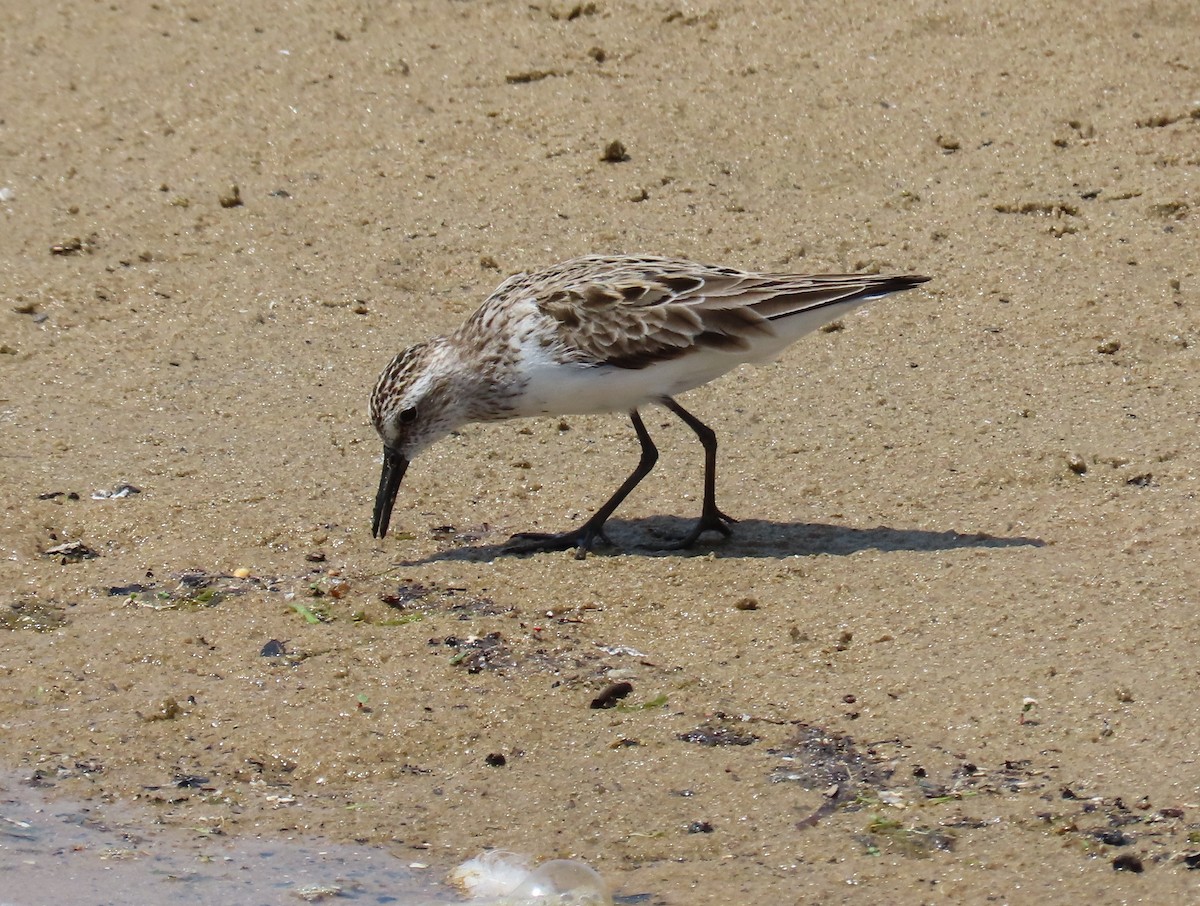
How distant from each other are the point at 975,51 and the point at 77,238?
5616 millimetres

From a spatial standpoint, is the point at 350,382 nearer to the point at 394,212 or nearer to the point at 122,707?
the point at 394,212

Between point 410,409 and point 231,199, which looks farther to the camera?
point 231,199

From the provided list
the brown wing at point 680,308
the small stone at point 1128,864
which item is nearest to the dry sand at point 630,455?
the small stone at point 1128,864

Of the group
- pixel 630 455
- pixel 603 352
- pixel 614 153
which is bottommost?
pixel 630 455

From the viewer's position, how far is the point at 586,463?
323 inches

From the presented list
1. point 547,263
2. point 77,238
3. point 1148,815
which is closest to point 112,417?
point 77,238

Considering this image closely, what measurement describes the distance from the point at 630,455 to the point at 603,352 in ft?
3.29

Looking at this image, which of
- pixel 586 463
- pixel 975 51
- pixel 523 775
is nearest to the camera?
pixel 523 775

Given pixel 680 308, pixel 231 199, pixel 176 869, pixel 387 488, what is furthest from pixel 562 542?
pixel 231 199

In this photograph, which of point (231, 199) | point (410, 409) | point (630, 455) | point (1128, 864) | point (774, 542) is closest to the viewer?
point (1128, 864)

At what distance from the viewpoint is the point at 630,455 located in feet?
27.1

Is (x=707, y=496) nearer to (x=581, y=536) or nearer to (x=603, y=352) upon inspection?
(x=581, y=536)

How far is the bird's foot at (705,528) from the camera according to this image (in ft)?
24.1

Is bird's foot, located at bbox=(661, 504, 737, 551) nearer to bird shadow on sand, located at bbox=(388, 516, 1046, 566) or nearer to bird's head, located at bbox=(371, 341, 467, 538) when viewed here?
bird shadow on sand, located at bbox=(388, 516, 1046, 566)
